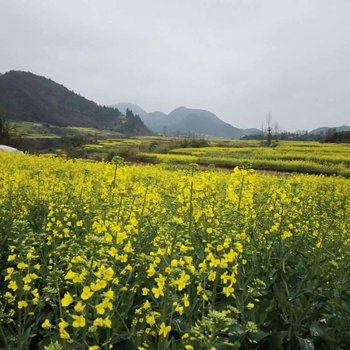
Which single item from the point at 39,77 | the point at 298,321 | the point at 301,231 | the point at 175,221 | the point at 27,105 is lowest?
the point at 298,321

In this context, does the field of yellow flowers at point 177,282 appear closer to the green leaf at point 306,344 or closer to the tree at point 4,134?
the green leaf at point 306,344

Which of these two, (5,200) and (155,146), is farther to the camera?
(155,146)

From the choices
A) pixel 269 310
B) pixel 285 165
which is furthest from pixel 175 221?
pixel 285 165

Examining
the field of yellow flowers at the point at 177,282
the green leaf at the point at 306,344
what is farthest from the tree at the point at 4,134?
the green leaf at the point at 306,344

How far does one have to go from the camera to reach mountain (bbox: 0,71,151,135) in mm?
143125

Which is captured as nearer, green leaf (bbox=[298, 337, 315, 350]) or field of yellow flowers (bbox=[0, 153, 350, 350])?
field of yellow flowers (bbox=[0, 153, 350, 350])

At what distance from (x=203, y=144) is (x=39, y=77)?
163876mm

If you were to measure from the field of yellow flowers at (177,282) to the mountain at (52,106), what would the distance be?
135 m

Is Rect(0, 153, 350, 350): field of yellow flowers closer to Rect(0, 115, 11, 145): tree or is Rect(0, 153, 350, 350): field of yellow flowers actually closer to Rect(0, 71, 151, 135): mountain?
Rect(0, 115, 11, 145): tree

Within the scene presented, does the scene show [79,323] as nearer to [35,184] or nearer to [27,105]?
[35,184]

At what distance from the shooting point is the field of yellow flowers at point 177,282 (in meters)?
2.68

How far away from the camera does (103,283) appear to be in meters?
2.32

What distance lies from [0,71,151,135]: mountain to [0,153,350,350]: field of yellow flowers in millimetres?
135399

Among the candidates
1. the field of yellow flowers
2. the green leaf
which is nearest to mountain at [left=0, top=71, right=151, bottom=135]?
the field of yellow flowers
